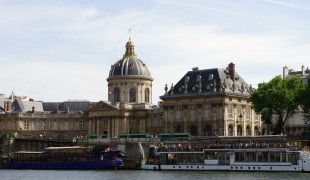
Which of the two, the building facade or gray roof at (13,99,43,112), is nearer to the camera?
the building facade

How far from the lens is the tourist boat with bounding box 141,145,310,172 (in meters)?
85.6

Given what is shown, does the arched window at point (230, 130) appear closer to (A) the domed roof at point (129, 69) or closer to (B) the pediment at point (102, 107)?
(B) the pediment at point (102, 107)

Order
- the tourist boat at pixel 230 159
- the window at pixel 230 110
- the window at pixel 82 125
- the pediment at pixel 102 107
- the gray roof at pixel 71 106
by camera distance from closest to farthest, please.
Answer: the tourist boat at pixel 230 159
the window at pixel 230 110
the pediment at pixel 102 107
the window at pixel 82 125
the gray roof at pixel 71 106

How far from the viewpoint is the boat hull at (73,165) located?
97250 millimetres

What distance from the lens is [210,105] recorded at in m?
118

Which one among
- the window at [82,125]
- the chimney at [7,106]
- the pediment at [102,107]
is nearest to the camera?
the pediment at [102,107]

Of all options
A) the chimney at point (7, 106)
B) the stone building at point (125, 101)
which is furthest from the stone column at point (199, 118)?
the chimney at point (7, 106)

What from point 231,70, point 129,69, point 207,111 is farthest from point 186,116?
point 129,69

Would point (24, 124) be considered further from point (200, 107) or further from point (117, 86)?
point (200, 107)

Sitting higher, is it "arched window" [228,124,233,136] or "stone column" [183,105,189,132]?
"stone column" [183,105,189,132]

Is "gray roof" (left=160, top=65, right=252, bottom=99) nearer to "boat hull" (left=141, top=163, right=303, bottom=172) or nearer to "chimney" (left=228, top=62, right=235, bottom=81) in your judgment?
"chimney" (left=228, top=62, right=235, bottom=81)

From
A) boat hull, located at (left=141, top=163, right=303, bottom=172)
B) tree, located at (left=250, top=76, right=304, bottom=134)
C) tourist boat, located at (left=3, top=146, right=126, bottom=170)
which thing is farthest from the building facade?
boat hull, located at (left=141, top=163, right=303, bottom=172)

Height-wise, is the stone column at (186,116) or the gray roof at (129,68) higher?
the gray roof at (129,68)

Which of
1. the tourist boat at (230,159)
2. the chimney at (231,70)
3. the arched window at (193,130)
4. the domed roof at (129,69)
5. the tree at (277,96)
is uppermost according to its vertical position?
the domed roof at (129,69)
